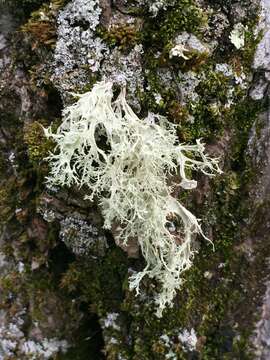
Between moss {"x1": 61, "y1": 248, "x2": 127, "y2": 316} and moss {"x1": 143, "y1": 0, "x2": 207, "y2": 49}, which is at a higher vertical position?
moss {"x1": 143, "y1": 0, "x2": 207, "y2": 49}

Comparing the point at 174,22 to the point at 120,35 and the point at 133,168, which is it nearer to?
the point at 120,35

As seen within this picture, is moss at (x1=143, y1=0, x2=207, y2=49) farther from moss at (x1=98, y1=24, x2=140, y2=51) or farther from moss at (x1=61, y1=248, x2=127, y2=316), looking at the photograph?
moss at (x1=61, y1=248, x2=127, y2=316)

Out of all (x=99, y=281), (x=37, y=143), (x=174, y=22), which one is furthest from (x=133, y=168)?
(x=99, y=281)

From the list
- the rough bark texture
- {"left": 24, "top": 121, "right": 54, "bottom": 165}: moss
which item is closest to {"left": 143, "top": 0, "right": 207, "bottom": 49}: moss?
the rough bark texture

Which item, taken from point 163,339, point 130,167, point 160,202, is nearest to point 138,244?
point 160,202

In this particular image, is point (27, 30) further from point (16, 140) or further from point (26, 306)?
point (26, 306)

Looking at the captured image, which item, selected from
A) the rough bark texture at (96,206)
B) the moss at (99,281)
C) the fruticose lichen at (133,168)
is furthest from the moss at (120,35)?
the moss at (99,281)
